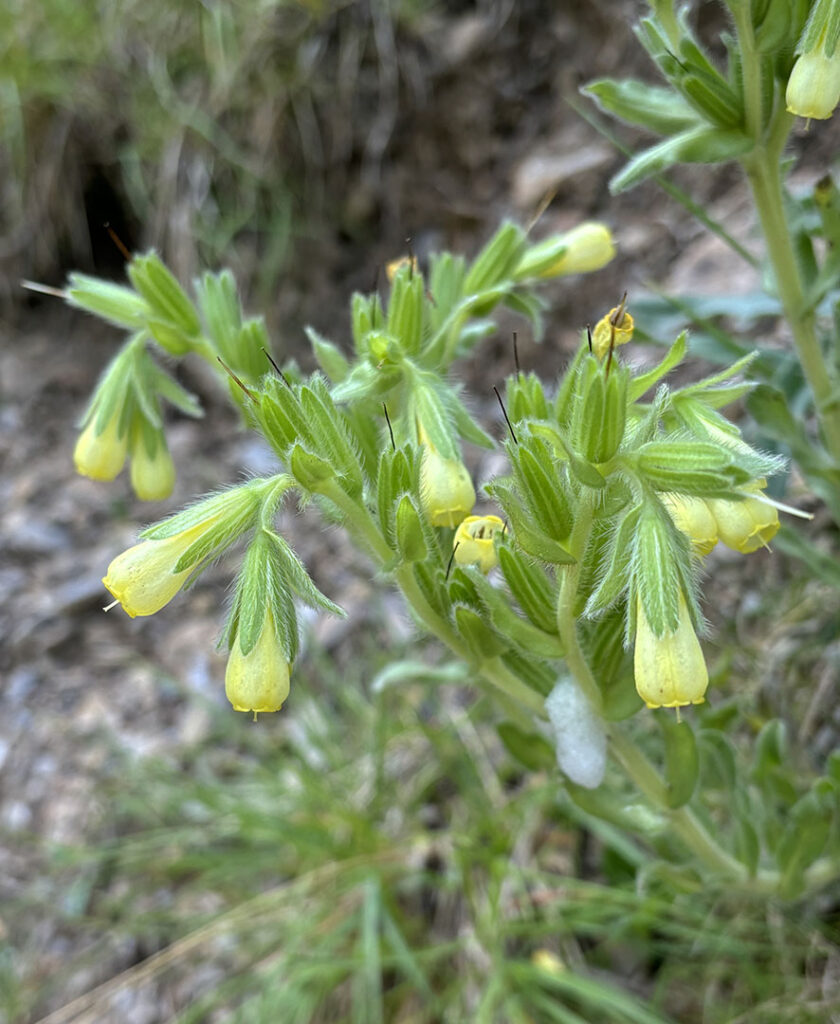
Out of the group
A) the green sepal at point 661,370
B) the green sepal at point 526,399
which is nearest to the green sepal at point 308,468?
the green sepal at point 526,399

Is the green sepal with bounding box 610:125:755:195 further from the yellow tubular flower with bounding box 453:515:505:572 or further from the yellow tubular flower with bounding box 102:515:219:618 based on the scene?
the yellow tubular flower with bounding box 102:515:219:618

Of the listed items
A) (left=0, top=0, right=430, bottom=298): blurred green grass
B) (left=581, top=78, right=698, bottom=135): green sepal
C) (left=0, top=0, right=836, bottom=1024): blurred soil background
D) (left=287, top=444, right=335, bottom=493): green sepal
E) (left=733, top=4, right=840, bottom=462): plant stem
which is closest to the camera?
(left=287, top=444, right=335, bottom=493): green sepal

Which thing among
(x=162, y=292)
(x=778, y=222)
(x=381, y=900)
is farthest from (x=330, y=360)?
(x=381, y=900)

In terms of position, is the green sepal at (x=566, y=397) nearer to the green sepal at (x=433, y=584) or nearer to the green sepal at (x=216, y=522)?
the green sepal at (x=433, y=584)

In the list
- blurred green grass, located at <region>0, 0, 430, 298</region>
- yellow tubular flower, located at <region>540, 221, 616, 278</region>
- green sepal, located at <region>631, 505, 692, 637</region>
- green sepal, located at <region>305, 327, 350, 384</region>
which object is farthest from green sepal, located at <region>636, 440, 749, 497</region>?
blurred green grass, located at <region>0, 0, 430, 298</region>

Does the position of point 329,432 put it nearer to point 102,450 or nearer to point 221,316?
point 221,316

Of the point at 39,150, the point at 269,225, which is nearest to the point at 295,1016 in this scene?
the point at 269,225

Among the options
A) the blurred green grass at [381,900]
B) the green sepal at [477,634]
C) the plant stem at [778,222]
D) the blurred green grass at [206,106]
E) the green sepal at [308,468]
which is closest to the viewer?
the green sepal at [308,468]
